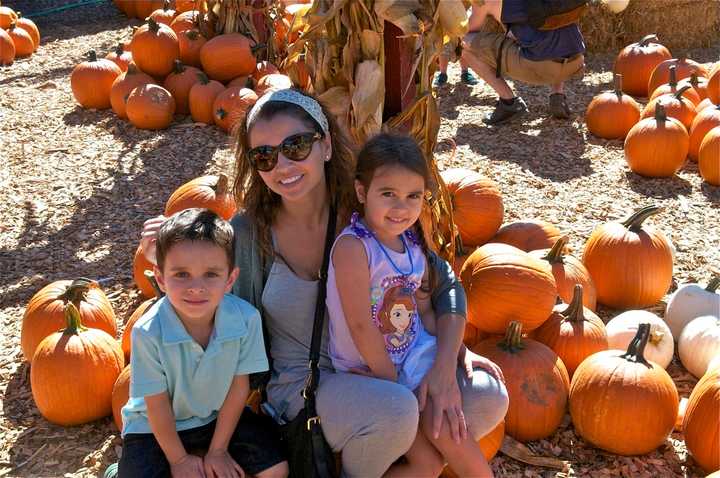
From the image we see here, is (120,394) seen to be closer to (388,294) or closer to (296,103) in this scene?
(388,294)

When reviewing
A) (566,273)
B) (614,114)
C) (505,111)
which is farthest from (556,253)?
(505,111)

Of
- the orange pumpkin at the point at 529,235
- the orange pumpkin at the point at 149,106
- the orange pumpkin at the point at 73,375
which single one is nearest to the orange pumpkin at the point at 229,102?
the orange pumpkin at the point at 149,106

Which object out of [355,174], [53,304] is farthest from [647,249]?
[53,304]

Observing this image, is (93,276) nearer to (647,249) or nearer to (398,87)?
(398,87)

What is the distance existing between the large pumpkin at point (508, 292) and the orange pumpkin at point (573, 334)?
0.08 metres

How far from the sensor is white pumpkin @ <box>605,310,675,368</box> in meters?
3.10

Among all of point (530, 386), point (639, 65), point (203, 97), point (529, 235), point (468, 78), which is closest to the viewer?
point (530, 386)

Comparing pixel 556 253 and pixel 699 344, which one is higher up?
pixel 556 253

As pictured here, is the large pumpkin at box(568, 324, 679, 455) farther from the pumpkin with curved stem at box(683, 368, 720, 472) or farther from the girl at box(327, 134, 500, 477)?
the girl at box(327, 134, 500, 477)

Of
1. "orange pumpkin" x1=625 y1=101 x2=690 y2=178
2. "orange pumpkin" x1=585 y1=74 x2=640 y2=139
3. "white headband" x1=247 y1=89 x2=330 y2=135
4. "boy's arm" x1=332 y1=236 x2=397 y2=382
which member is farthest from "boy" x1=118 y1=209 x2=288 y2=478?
"orange pumpkin" x1=585 y1=74 x2=640 y2=139

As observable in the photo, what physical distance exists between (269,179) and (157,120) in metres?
4.07

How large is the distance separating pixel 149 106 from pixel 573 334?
13.7 feet

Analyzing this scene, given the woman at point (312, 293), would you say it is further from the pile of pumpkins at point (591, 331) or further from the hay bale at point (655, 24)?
the hay bale at point (655, 24)

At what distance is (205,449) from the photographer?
217cm
